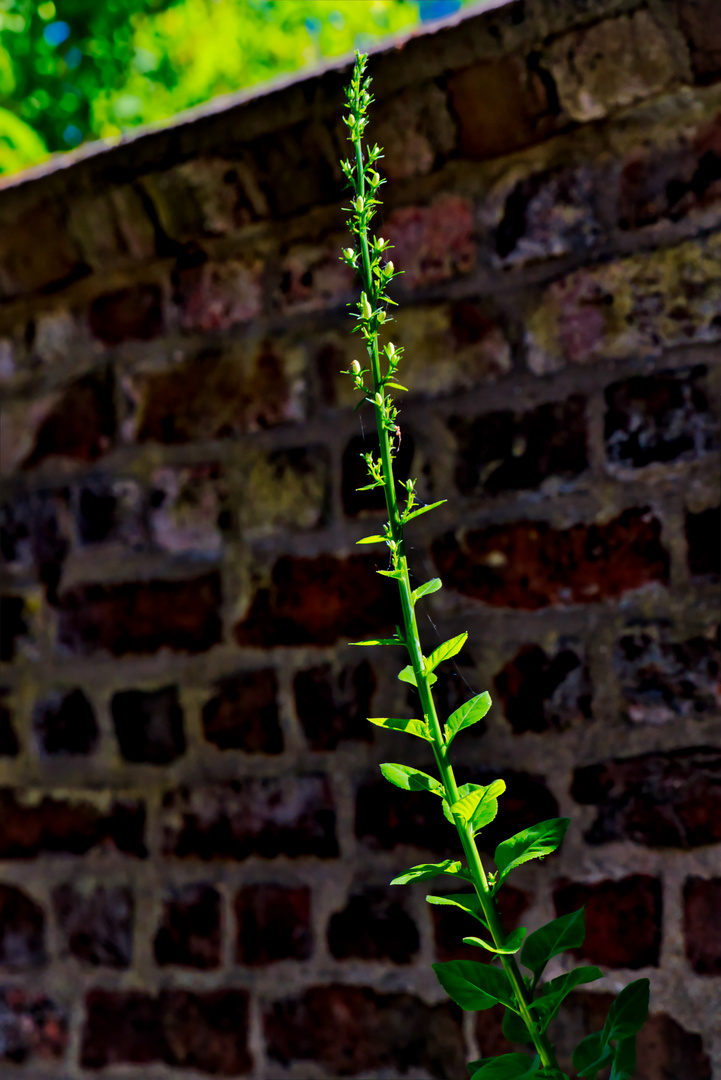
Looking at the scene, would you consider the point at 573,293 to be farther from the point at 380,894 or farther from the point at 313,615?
the point at 380,894

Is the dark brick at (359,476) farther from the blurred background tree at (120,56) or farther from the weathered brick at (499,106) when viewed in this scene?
the blurred background tree at (120,56)

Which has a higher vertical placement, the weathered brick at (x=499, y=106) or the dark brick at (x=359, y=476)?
the weathered brick at (x=499, y=106)

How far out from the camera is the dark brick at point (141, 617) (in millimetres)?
1511

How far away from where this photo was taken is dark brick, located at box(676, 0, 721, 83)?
43.5 inches

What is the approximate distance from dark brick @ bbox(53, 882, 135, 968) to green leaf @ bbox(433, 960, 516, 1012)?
0.91 metres

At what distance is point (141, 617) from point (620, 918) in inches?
35.4

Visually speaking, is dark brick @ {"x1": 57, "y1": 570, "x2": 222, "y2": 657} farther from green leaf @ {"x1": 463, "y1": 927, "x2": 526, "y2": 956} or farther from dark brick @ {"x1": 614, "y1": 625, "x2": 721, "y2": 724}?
green leaf @ {"x1": 463, "y1": 927, "x2": 526, "y2": 956}

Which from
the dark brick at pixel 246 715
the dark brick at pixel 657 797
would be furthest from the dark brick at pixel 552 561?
the dark brick at pixel 246 715

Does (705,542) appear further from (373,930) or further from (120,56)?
(120,56)

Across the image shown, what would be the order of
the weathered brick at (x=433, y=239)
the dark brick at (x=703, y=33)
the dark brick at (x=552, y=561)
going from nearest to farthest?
the dark brick at (x=703, y=33)
the dark brick at (x=552, y=561)
the weathered brick at (x=433, y=239)

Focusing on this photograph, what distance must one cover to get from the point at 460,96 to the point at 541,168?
0.15 metres

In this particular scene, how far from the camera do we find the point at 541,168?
4.23 feet

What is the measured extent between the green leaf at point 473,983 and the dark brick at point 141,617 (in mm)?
824


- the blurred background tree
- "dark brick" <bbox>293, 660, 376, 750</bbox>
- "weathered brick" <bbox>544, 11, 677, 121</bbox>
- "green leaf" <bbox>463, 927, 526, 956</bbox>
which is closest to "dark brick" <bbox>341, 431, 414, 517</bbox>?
"dark brick" <bbox>293, 660, 376, 750</bbox>
